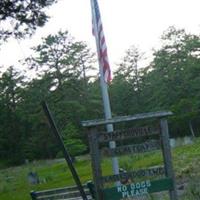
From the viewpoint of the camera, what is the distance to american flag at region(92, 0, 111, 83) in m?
12.4

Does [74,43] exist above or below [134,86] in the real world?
above

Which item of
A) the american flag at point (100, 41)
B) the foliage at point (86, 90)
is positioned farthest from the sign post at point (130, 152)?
the foliage at point (86, 90)

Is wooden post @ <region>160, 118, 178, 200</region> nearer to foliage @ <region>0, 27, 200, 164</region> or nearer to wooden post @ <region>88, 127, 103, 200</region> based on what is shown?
wooden post @ <region>88, 127, 103, 200</region>

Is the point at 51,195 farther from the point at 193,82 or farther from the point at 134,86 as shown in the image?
the point at 134,86

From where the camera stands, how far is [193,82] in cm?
6412

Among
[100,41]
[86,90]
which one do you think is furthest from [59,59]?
[100,41]

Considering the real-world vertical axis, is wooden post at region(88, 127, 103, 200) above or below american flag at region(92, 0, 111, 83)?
below

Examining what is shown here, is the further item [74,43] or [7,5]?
[74,43]

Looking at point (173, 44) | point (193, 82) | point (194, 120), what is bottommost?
point (194, 120)

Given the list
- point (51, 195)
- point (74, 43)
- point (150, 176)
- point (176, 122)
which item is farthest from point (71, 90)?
point (150, 176)

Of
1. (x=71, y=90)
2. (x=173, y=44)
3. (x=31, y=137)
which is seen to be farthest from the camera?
(x=31, y=137)

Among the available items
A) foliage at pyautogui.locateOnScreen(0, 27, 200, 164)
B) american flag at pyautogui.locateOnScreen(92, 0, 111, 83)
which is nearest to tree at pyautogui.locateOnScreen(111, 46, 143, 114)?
foliage at pyautogui.locateOnScreen(0, 27, 200, 164)

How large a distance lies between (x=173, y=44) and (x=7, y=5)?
56.2 metres

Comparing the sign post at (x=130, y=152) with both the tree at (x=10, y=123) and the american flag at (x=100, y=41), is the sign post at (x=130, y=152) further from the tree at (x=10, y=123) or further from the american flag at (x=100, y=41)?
the tree at (x=10, y=123)
